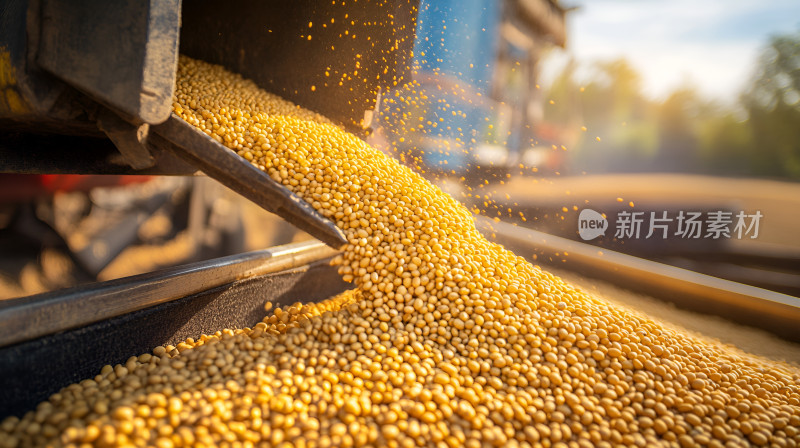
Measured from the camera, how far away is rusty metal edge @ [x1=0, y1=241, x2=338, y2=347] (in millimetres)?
927

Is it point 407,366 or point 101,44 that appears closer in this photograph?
point 101,44

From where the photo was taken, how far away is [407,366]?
1.10 meters

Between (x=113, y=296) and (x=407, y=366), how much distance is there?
0.79 meters

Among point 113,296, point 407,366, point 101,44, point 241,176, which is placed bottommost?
point 407,366

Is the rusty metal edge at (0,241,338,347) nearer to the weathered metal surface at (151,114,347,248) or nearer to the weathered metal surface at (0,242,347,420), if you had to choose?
the weathered metal surface at (0,242,347,420)

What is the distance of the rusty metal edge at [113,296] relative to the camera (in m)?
0.93

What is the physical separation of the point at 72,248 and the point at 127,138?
88.0 inches

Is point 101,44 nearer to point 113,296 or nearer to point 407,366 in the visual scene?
point 113,296

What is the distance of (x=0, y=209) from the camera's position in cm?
256

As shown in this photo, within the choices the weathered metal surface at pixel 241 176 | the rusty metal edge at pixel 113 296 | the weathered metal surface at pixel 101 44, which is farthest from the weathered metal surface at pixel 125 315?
the weathered metal surface at pixel 101 44

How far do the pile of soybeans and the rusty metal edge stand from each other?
16 cm

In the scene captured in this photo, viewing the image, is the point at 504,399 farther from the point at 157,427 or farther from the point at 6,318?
the point at 6,318

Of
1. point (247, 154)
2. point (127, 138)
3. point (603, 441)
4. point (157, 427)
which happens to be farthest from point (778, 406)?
point (127, 138)

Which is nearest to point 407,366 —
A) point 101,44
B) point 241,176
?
point 241,176
